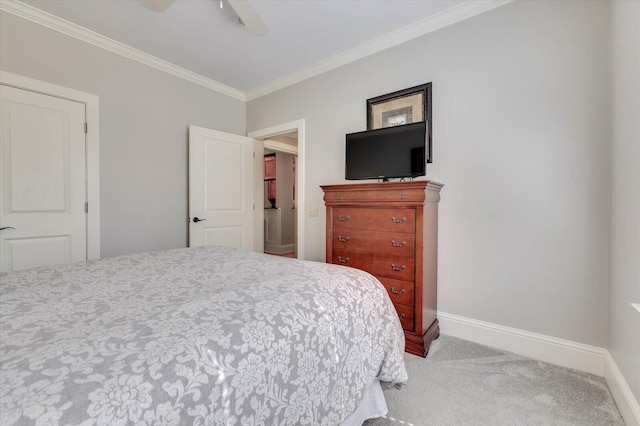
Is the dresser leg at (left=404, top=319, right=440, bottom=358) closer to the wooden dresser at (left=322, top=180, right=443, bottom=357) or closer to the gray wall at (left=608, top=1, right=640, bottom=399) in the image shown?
the wooden dresser at (left=322, top=180, right=443, bottom=357)

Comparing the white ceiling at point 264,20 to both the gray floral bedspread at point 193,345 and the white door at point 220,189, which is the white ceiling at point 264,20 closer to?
the white door at point 220,189

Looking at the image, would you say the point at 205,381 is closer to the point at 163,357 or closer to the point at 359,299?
the point at 163,357

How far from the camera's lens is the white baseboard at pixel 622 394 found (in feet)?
4.12

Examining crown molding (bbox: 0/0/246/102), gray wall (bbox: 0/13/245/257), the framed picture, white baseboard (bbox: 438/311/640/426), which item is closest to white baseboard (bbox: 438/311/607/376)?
white baseboard (bbox: 438/311/640/426)

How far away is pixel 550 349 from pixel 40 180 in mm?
4190

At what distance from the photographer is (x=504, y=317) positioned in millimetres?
2076

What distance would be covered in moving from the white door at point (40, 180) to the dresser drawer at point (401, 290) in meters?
2.78

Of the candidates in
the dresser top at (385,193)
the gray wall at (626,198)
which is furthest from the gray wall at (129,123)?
the gray wall at (626,198)

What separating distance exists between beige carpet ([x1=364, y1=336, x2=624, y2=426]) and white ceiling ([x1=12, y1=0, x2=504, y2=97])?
265 cm

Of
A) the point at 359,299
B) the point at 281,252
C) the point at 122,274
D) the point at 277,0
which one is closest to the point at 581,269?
the point at 359,299

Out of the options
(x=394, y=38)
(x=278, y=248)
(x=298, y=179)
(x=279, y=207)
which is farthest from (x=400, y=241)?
(x=279, y=207)

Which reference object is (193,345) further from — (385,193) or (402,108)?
(402,108)

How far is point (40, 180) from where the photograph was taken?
2.37 meters

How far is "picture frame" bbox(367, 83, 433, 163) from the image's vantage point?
2.40m
